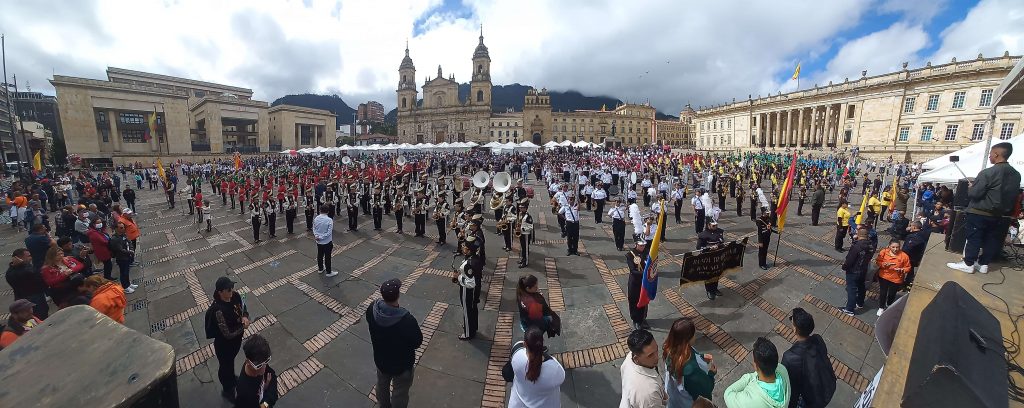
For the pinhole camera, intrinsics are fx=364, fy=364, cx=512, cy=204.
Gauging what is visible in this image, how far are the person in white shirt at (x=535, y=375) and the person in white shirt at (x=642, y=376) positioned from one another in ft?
1.70

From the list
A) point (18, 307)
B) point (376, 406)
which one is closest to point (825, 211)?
point (376, 406)

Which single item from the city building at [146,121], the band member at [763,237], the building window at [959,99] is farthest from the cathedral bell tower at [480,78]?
the band member at [763,237]

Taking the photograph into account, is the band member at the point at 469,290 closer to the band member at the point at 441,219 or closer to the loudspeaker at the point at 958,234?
the band member at the point at 441,219

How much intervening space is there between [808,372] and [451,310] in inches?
193

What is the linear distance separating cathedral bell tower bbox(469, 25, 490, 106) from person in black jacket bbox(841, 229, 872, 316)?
82694 mm

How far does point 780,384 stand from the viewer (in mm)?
2717

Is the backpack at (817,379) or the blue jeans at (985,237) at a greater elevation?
the blue jeans at (985,237)

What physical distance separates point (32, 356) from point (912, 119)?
59.5 m

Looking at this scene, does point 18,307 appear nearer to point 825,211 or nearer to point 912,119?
point 825,211

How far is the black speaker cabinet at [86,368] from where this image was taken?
1.24 metres

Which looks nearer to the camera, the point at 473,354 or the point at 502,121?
the point at 473,354

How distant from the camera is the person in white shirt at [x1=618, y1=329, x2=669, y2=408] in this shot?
2.68m

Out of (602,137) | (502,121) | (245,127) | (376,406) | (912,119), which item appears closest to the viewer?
(376,406)

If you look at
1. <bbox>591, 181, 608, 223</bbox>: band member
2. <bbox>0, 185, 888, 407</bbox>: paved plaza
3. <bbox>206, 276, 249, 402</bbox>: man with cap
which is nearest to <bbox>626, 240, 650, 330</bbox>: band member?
<bbox>0, 185, 888, 407</bbox>: paved plaza
